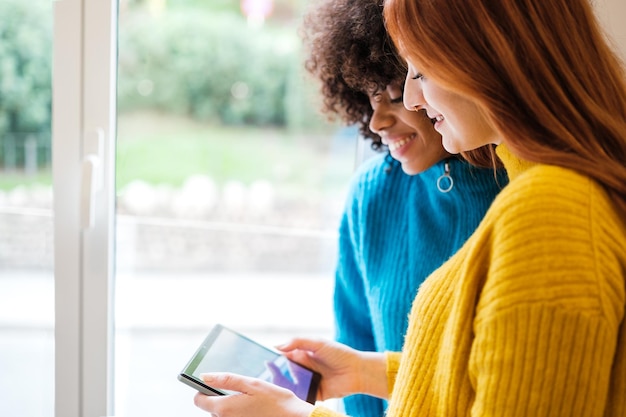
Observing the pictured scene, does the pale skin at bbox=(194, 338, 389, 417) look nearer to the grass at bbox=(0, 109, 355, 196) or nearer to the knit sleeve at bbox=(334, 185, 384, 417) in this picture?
the knit sleeve at bbox=(334, 185, 384, 417)

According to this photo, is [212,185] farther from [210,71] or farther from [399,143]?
[399,143]

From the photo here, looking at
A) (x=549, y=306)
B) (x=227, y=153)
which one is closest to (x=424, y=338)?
(x=549, y=306)

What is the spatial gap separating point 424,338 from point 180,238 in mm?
1734

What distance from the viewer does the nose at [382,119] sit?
3.69ft

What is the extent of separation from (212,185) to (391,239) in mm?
1150

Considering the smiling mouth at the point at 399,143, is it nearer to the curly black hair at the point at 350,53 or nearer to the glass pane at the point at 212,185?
the curly black hair at the point at 350,53

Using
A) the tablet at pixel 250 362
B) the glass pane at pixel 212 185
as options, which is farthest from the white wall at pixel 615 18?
the tablet at pixel 250 362

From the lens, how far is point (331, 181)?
196cm

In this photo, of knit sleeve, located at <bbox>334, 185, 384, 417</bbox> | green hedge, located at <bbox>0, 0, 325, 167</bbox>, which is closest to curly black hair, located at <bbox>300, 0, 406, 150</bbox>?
green hedge, located at <bbox>0, 0, 325, 167</bbox>

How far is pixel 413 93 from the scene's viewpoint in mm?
901

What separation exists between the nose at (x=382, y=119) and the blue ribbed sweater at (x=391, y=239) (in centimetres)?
10

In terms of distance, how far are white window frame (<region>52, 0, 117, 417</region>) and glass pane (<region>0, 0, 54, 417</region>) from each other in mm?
64

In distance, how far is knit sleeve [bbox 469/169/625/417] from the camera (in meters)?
0.63

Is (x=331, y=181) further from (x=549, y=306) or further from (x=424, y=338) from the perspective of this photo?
(x=549, y=306)
